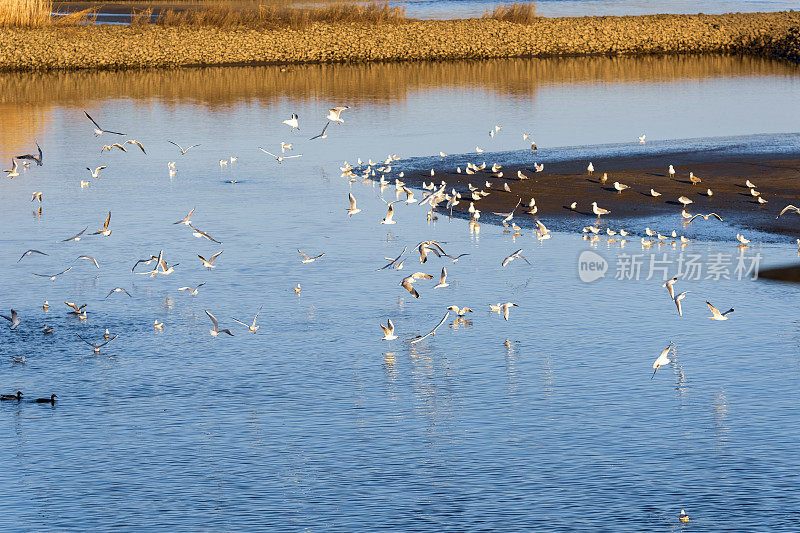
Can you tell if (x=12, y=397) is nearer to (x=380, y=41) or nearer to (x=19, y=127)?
(x=19, y=127)

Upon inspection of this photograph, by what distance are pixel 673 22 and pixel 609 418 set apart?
192 ft

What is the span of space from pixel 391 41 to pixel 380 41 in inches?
23.6

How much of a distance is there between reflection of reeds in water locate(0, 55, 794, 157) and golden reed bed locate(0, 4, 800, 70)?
1773 millimetres

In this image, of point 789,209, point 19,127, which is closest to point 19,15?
point 19,127

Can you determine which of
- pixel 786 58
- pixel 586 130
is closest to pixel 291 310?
pixel 586 130

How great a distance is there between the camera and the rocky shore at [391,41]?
58.6m

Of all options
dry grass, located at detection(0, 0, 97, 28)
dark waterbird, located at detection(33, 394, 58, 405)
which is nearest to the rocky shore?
dry grass, located at detection(0, 0, 97, 28)

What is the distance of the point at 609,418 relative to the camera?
12625 millimetres

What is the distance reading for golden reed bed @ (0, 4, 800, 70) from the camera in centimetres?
5866

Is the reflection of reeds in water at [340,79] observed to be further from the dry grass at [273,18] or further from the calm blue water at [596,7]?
the calm blue water at [596,7]

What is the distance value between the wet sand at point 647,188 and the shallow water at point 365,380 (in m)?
1.22

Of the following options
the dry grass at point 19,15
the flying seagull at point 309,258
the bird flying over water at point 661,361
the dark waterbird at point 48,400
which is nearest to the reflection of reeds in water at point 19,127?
the flying seagull at point 309,258

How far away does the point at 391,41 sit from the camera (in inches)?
2462

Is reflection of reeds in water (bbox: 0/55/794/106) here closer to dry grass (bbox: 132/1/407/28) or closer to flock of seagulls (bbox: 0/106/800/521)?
dry grass (bbox: 132/1/407/28)
